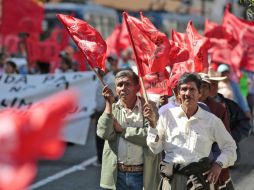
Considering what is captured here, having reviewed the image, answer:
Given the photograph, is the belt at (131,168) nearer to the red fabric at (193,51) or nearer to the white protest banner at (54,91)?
the red fabric at (193,51)

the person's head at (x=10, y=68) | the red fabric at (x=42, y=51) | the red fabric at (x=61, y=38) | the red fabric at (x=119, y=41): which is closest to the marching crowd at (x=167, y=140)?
the person's head at (x=10, y=68)

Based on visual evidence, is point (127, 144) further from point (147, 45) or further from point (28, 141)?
point (28, 141)

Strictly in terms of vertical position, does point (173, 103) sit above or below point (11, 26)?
above

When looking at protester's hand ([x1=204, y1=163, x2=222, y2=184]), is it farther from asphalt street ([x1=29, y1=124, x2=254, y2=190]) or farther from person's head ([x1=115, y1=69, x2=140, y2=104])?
asphalt street ([x1=29, y1=124, x2=254, y2=190])

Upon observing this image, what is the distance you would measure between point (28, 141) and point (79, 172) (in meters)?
8.14

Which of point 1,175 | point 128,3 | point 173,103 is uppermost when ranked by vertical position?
point 1,175

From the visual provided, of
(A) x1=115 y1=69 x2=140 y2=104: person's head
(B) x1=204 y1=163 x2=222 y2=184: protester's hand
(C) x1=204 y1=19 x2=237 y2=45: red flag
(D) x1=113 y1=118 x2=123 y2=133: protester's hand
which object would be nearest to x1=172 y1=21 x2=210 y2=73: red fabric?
(A) x1=115 y1=69 x2=140 y2=104: person's head

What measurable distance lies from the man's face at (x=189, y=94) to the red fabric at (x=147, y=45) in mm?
832

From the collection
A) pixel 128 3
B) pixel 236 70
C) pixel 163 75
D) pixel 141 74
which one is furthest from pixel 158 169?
pixel 128 3

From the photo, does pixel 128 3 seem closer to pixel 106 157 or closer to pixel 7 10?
pixel 7 10

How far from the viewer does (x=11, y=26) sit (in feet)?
50.3

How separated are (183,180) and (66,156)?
6503 mm

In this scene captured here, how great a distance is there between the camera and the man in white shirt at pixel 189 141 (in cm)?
427

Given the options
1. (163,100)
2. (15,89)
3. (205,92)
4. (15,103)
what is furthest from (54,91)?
(205,92)
